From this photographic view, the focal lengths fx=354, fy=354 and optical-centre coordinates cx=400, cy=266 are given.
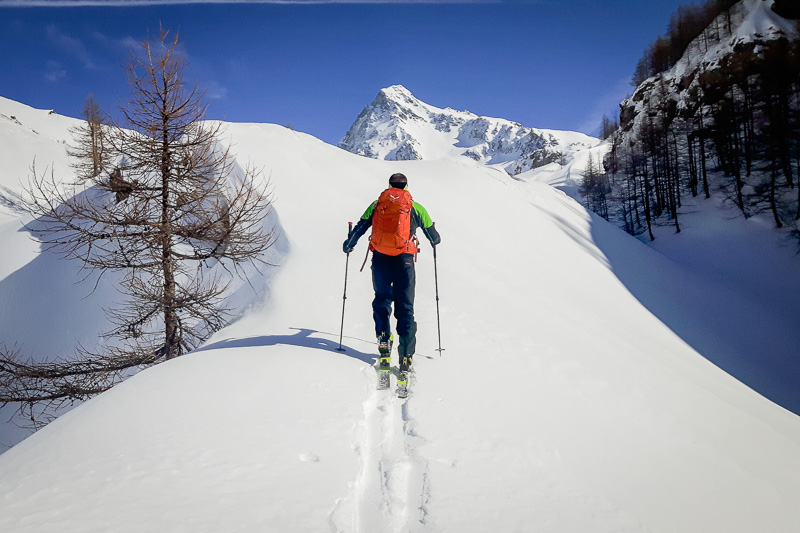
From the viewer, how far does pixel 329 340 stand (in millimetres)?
5480

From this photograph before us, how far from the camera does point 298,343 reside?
5.14m

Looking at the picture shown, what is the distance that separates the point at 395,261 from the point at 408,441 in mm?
2160

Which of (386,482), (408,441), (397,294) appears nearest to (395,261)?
(397,294)

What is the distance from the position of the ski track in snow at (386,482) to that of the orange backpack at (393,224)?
1892 mm

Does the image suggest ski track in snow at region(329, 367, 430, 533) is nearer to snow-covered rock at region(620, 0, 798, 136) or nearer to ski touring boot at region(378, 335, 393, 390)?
ski touring boot at region(378, 335, 393, 390)

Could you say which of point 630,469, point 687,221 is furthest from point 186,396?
point 687,221

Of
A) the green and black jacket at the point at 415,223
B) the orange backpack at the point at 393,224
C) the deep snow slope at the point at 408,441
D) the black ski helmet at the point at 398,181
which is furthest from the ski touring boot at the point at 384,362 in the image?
the black ski helmet at the point at 398,181

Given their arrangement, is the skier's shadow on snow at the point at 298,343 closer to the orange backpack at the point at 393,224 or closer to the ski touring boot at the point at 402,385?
the ski touring boot at the point at 402,385

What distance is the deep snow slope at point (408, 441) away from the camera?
2.26m

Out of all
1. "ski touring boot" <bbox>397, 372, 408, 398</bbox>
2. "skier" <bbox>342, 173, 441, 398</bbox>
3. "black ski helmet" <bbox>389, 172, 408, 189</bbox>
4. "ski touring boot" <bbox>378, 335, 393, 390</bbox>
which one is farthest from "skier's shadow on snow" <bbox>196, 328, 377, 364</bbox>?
"black ski helmet" <bbox>389, 172, 408, 189</bbox>

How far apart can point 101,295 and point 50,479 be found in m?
11.4

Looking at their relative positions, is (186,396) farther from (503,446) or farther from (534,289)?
(534,289)

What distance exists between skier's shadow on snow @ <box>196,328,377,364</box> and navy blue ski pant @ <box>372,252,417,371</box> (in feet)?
2.14

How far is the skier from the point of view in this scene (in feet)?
14.6
